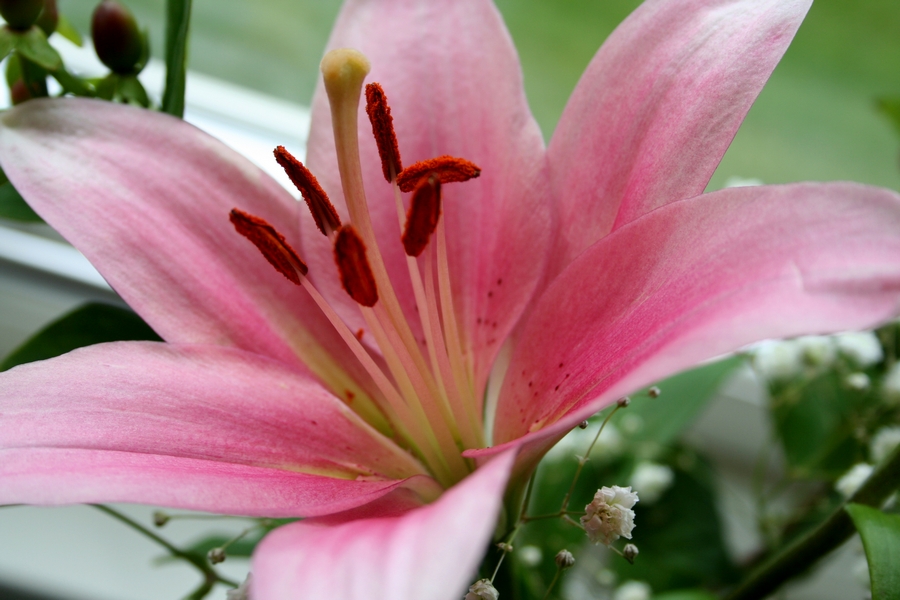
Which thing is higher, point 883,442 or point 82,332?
point 82,332

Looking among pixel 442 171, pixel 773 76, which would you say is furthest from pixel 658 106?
pixel 773 76

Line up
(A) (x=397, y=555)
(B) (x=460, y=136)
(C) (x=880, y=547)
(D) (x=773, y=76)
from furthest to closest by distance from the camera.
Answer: (D) (x=773, y=76)
(B) (x=460, y=136)
(C) (x=880, y=547)
(A) (x=397, y=555)

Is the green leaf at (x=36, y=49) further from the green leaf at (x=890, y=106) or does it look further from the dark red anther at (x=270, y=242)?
the green leaf at (x=890, y=106)

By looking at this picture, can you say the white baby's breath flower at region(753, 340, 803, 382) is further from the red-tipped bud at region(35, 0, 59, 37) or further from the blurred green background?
the red-tipped bud at region(35, 0, 59, 37)

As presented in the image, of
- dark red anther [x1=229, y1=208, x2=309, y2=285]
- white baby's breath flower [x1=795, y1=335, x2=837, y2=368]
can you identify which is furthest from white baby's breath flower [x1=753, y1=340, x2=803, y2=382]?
dark red anther [x1=229, y1=208, x2=309, y2=285]

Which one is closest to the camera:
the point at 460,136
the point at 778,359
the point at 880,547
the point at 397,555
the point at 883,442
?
the point at 397,555

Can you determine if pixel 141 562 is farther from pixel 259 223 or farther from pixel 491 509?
pixel 491 509

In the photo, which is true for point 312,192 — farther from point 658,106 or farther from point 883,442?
point 883,442

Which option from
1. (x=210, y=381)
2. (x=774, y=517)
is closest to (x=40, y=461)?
(x=210, y=381)

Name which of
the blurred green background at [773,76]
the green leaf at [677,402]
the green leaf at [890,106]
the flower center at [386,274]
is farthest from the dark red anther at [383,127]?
the blurred green background at [773,76]
